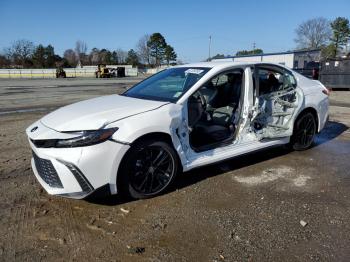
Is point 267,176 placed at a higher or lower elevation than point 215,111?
lower

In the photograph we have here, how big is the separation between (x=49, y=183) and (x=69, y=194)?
28cm

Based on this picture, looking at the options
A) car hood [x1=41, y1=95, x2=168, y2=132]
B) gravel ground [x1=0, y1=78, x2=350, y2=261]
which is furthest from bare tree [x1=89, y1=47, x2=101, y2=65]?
gravel ground [x1=0, y1=78, x2=350, y2=261]

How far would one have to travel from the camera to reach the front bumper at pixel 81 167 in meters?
3.16

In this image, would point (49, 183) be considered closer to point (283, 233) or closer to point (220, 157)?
point (220, 157)

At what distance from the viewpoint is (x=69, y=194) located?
10.7 feet

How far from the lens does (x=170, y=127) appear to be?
368 cm

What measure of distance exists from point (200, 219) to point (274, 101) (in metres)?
2.43

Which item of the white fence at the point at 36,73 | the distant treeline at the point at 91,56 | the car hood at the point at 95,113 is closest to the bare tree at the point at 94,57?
the distant treeline at the point at 91,56

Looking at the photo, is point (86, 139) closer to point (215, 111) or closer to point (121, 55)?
point (215, 111)

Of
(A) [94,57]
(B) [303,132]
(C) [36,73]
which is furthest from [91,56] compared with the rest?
(B) [303,132]

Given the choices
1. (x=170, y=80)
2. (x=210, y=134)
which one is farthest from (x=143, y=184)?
(x=170, y=80)

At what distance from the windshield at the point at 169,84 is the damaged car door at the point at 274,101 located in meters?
0.95

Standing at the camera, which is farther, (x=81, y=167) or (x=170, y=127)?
(x=170, y=127)

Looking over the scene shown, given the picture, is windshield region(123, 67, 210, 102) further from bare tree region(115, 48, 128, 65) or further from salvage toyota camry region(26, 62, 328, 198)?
bare tree region(115, 48, 128, 65)
